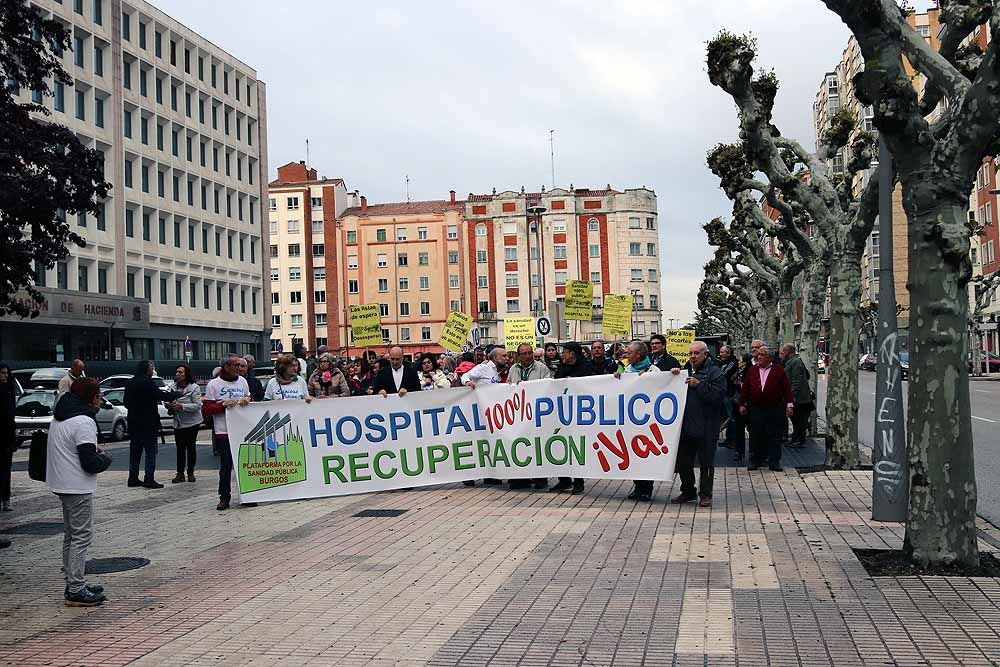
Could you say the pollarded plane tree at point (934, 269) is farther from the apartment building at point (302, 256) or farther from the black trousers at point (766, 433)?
the apartment building at point (302, 256)

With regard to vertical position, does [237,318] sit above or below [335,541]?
above

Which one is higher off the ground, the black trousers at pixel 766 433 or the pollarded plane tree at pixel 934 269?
Answer: the pollarded plane tree at pixel 934 269

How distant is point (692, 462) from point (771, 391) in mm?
3981

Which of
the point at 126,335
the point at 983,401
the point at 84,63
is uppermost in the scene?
the point at 84,63

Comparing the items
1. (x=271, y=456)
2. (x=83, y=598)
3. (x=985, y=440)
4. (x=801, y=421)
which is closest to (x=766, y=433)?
(x=801, y=421)

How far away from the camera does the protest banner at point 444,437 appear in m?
13.1

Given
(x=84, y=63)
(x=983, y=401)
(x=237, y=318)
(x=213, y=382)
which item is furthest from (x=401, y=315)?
(x=213, y=382)

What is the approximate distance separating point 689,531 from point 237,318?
64.4 m

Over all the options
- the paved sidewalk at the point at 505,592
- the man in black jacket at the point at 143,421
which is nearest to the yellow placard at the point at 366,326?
the man in black jacket at the point at 143,421

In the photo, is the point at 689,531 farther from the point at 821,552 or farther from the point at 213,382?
the point at 213,382

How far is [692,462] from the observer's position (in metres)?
12.8

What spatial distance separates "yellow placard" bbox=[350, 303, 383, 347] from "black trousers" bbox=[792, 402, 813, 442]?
8.42 meters

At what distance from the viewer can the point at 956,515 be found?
8211mm

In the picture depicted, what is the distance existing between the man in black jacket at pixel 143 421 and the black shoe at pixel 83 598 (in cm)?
812
